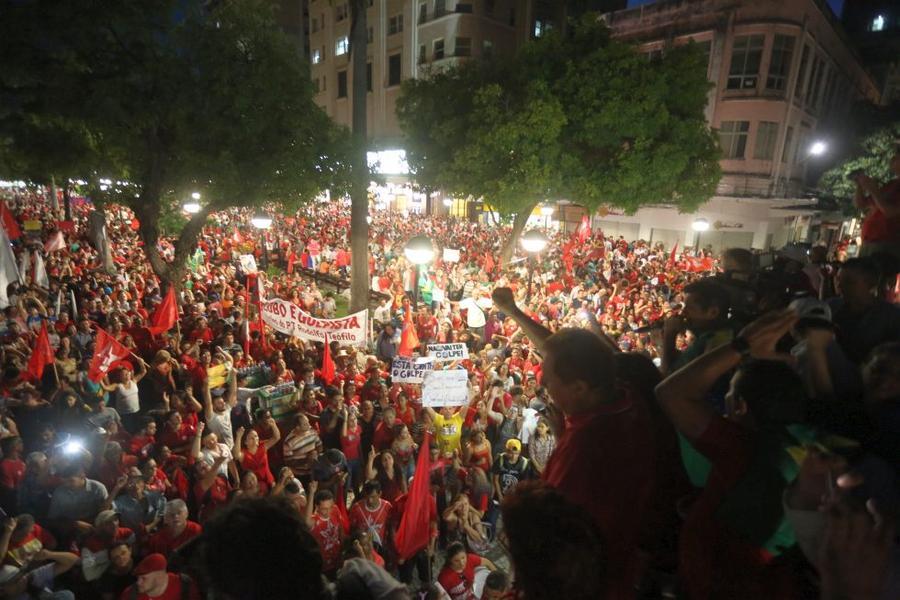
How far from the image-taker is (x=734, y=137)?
27.5 m

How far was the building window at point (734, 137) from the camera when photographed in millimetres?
27297

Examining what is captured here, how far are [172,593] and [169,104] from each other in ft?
30.9

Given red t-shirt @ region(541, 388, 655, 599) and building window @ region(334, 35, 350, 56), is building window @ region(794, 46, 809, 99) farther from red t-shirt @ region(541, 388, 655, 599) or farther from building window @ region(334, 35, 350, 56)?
building window @ region(334, 35, 350, 56)

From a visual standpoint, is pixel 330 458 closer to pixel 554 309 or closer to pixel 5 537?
pixel 5 537

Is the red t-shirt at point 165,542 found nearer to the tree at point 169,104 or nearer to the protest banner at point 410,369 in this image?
the protest banner at point 410,369

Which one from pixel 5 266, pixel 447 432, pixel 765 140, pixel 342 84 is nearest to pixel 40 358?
pixel 5 266

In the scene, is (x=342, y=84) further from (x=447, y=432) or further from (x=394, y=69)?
(x=447, y=432)

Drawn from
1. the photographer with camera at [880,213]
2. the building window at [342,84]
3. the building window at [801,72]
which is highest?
the building window at [342,84]

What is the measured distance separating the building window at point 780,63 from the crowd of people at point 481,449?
1949 cm

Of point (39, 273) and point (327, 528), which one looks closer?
point (327, 528)

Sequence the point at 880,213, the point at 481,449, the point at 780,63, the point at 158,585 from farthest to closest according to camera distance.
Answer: the point at 780,63 < the point at 481,449 < the point at 880,213 < the point at 158,585

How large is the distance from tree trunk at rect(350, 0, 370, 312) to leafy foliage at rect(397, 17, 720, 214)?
4875 mm

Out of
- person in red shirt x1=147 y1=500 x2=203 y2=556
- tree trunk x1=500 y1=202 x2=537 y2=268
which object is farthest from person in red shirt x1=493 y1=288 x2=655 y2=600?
tree trunk x1=500 y1=202 x2=537 y2=268

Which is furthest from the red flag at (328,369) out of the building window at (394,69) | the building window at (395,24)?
the building window at (395,24)
